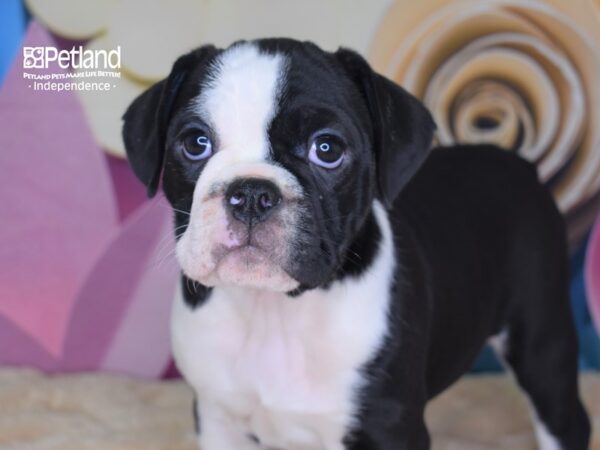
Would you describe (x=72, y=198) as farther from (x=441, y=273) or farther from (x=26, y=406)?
(x=441, y=273)

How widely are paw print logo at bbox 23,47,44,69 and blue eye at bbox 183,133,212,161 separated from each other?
150 cm

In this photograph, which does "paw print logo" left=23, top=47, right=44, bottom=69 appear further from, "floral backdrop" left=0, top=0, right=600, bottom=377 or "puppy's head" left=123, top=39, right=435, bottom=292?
"puppy's head" left=123, top=39, right=435, bottom=292

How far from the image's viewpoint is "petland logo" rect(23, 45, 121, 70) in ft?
10.6

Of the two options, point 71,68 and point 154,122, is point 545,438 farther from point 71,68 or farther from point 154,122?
point 71,68

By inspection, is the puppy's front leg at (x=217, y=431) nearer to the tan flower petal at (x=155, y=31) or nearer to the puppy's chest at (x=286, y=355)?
the puppy's chest at (x=286, y=355)

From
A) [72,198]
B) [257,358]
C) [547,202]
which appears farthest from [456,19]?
[257,358]

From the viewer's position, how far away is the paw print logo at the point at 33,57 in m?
3.24

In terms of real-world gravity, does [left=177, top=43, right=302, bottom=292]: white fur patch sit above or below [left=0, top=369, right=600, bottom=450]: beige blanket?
above

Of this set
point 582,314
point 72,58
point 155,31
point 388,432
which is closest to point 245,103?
point 388,432

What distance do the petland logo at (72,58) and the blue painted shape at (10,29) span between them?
5 centimetres

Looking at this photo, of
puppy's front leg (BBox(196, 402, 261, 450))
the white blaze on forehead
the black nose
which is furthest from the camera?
puppy's front leg (BBox(196, 402, 261, 450))

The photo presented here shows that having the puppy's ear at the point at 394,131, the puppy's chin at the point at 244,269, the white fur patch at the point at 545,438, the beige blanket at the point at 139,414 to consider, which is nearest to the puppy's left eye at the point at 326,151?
the puppy's ear at the point at 394,131

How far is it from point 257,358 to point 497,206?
807 millimetres

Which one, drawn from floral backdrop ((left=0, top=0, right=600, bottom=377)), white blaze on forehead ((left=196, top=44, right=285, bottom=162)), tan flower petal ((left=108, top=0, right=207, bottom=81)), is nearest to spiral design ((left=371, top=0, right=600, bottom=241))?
floral backdrop ((left=0, top=0, right=600, bottom=377))
